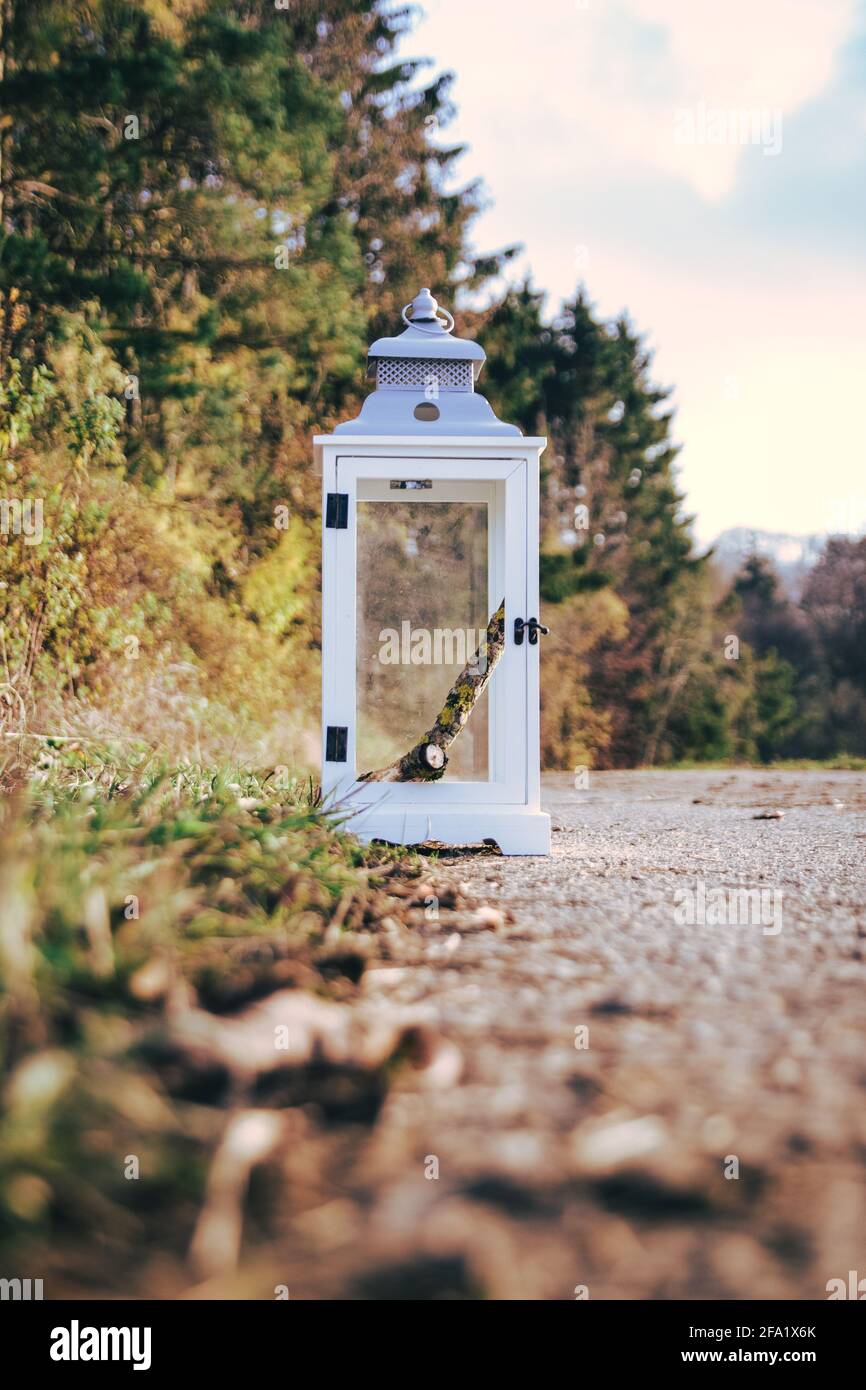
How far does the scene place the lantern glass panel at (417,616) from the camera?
4.66m

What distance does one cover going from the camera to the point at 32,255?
25.4ft

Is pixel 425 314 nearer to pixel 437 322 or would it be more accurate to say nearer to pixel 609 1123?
pixel 437 322

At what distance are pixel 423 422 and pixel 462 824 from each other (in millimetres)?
1725

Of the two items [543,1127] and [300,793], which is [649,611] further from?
[543,1127]

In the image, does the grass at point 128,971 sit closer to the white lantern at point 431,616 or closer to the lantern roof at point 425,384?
the white lantern at point 431,616

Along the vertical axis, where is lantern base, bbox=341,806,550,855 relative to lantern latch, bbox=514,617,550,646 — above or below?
below

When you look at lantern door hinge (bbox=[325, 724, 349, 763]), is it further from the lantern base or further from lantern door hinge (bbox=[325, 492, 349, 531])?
lantern door hinge (bbox=[325, 492, 349, 531])

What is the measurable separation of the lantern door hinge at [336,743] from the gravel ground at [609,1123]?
1.64 m

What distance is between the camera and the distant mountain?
27.4 meters

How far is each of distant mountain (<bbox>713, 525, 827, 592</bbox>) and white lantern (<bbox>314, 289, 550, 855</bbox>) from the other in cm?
2322

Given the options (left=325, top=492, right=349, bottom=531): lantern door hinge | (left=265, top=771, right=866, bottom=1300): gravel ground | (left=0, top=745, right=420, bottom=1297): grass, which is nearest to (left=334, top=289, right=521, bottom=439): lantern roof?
(left=325, top=492, right=349, bottom=531): lantern door hinge

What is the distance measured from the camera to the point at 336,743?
180 inches

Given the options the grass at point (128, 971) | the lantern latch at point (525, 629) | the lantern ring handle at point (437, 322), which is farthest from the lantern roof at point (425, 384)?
the grass at point (128, 971)
